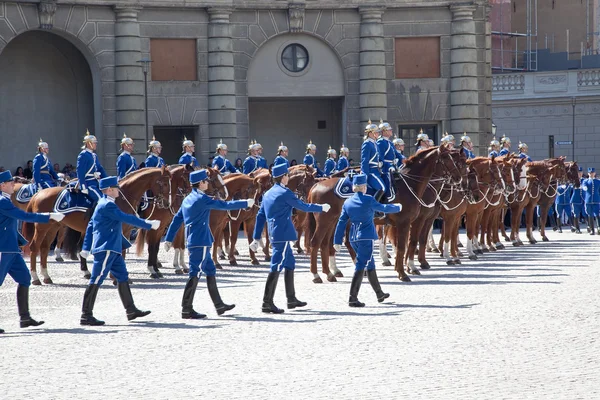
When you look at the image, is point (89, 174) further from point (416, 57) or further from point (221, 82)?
point (416, 57)

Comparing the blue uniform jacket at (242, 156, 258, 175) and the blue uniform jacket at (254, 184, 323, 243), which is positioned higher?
the blue uniform jacket at (242, 156, 258, 175)

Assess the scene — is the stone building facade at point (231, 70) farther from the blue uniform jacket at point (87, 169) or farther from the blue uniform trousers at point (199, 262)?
the blue uniform trousers at point (199, 262)

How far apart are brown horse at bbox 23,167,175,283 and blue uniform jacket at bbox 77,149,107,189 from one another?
55 centimetres

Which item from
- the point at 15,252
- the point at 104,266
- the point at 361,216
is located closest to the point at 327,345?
the point at 104,266

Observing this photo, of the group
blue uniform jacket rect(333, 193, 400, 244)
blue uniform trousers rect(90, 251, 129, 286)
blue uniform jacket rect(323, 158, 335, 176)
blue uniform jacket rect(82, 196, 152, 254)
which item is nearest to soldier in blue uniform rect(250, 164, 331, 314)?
blue uniform jacket rect(333, 193, 400, 244)

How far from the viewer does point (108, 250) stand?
14.9 metres

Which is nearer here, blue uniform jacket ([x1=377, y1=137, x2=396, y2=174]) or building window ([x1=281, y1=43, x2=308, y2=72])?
blue uniform jacket ([x1=377, y1=137, x2=396, y2=174])

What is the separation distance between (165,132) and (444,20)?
38.1 ft

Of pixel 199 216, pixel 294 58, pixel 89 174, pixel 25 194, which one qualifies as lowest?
pixel 199 216

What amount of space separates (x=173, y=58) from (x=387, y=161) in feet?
69.6

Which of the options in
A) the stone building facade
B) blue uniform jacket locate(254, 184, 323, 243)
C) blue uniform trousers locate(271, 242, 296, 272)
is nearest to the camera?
blue uniform trousers locate(271, 242, 296, 272)

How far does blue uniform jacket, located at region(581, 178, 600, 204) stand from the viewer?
3644 centimetres

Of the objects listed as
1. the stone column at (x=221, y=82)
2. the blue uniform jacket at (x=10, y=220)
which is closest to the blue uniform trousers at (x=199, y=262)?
the blue uniform jacket at (x=10, y=220)

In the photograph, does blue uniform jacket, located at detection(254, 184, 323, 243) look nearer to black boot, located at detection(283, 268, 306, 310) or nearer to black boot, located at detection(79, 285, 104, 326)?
black boot, located at detection(283, 268, 306, 310)
